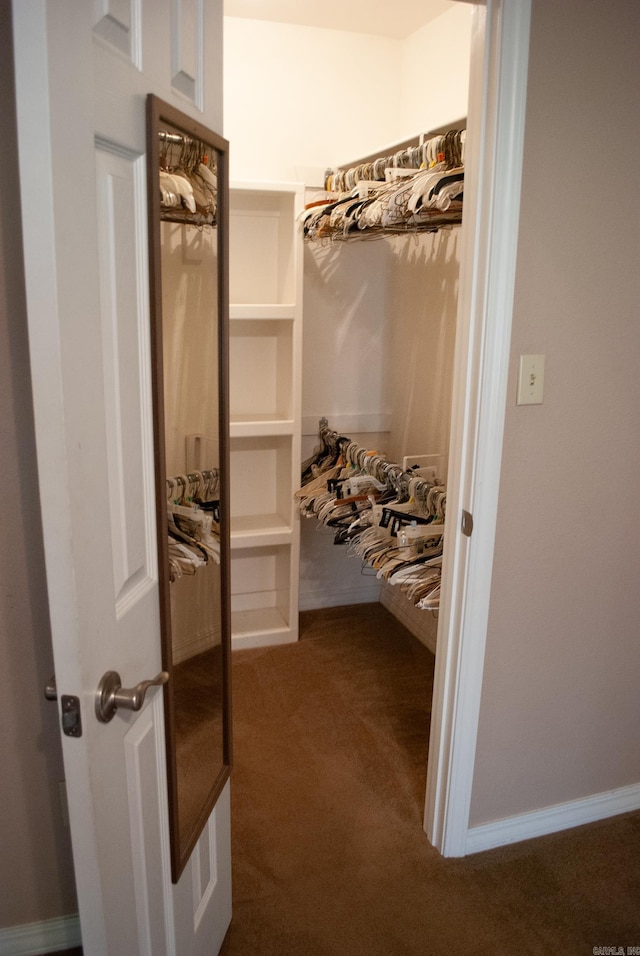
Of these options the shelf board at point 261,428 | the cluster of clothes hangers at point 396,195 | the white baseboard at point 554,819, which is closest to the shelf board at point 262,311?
the cluster of clothes hangers at point 396,195

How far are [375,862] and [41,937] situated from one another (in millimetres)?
855

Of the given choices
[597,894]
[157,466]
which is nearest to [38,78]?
[157,466]

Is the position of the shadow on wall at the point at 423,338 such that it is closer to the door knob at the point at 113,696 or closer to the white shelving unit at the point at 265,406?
the white shelving unit at the point at 265,406

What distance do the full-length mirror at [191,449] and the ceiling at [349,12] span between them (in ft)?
6.04

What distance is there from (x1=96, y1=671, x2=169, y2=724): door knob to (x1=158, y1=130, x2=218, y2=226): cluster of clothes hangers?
2.26 ft

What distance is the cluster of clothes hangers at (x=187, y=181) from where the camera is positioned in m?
1.06

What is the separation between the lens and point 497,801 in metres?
1.95

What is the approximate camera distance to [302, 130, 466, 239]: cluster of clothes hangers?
2057mm

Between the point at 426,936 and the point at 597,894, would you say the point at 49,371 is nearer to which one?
the point at 426,936

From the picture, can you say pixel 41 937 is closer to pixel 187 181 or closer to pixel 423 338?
pixel 187 181

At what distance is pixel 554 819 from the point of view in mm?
2029

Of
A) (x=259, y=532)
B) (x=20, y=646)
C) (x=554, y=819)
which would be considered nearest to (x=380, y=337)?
(x=259, y=532)

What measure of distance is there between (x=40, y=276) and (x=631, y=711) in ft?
6.59

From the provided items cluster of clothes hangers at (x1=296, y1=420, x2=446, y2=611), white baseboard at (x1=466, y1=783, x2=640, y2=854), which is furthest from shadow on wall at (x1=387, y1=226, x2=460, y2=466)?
white baseboard at (x1=466, y1=783, x2=640, y2=854)
